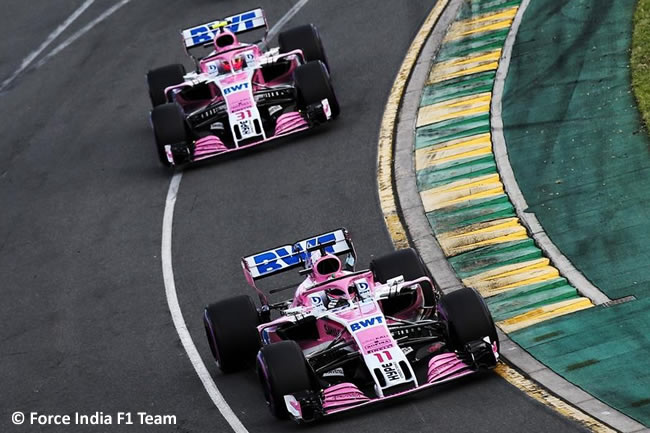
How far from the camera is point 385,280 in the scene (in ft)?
53.3

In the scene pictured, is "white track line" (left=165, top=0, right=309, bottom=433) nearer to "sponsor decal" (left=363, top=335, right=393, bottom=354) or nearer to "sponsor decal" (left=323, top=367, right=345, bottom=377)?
"sponsor decal" (left=323, top=367, right=345, bottom=377)

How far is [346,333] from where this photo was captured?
15375mm

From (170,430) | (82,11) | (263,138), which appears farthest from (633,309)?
(82,11)

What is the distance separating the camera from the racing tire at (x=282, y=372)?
14445 mm

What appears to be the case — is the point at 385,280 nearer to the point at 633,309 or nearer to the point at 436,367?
the point at 436,367

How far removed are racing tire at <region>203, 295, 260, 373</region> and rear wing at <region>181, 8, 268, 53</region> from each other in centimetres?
997

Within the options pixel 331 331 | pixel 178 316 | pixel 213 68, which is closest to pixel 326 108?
pixel 213 68

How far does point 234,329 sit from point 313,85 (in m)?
7.77

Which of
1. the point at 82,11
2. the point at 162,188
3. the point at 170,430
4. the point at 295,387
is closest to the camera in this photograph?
the point at 295,387

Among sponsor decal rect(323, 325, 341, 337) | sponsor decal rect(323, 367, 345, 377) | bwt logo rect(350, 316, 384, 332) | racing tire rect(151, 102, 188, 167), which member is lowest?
sponsor decal rect(323, 367, 345, 377)

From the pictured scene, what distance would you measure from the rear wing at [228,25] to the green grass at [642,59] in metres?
6.39

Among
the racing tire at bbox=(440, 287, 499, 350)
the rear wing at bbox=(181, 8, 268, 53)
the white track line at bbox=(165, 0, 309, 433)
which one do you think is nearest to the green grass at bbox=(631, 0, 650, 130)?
the racing tire at bbox=(440, 287, 499, 350)

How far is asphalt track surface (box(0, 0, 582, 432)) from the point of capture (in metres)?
16.0

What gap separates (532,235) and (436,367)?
12.4 feet
